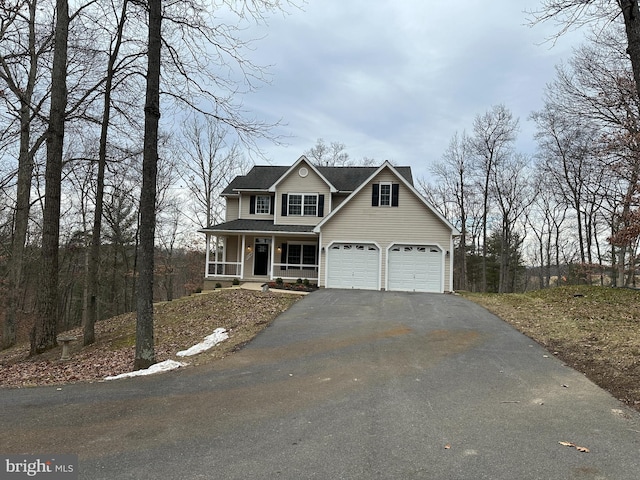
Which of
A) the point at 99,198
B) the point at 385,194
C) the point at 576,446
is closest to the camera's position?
the point at 576,446

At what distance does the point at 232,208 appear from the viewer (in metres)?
24.3

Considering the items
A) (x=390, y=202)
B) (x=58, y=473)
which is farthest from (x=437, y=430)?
(x=390, y=202)

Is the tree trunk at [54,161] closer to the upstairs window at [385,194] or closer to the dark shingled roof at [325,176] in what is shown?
the dark shingled roof at [325,176]

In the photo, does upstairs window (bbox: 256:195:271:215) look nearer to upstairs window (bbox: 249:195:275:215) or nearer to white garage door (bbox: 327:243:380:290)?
upstairs window (bbox: 249:195:275:215)

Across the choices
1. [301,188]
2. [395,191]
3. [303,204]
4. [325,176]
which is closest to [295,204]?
[303,204]

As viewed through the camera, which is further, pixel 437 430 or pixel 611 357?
pixel 611 357

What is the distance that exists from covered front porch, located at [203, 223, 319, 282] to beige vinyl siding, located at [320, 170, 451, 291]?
7.79 ft

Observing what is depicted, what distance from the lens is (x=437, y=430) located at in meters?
4.39

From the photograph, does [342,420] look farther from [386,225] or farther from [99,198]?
[386,225]

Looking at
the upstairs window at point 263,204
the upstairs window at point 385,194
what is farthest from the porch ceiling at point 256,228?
the upstairs window at point 385,194

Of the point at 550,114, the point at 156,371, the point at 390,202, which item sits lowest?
the point at 156,371

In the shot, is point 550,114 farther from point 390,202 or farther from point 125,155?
point 125,155

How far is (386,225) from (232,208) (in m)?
9.84

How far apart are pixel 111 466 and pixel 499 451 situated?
3574 millimetres
